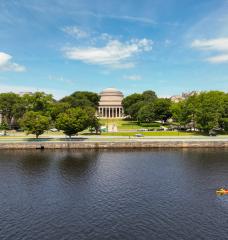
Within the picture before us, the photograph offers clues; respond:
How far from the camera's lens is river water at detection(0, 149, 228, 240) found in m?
28.1

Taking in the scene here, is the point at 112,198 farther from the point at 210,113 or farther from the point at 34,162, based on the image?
the point at 210,113

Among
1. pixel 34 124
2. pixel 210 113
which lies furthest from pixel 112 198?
pixel 210 113

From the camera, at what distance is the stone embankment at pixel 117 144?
74.8 meters

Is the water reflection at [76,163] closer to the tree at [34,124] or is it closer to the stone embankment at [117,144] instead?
the stone embankment at [117,144]

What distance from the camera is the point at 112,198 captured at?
36719 millimetres

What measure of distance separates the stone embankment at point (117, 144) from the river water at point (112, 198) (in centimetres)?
1300

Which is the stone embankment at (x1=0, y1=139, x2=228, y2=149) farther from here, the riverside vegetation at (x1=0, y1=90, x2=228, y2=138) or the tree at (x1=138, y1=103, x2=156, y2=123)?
the tree at (x1=138, y1=103, x2=156, y2=123)

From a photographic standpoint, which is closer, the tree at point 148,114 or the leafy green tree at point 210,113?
the leafy green tree at point 210,113

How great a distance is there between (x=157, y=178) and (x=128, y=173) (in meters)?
5.78

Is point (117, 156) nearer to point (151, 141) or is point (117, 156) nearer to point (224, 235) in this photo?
point (151, 141)

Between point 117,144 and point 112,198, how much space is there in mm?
39478

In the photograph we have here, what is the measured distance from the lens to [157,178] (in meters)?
45.4

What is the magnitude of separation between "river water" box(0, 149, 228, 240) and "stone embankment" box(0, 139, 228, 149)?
42.7 ft

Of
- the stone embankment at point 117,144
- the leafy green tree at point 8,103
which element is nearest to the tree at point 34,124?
the stone embankment at point 117,144
